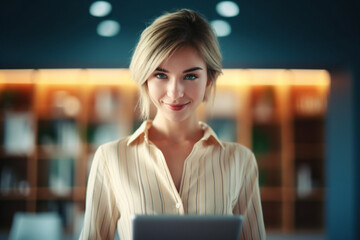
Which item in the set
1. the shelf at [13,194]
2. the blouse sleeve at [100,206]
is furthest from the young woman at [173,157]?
the shelf at [13,194]

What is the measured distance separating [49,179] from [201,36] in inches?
185

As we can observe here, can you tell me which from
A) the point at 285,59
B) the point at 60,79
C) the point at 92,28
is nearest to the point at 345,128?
the point at 285,59

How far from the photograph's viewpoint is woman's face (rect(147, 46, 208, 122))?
54.7 inches

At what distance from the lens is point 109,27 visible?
3.22m

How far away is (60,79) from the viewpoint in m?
5.71

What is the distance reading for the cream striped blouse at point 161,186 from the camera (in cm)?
145

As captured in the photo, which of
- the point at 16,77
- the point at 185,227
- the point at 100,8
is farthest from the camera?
the point at 16,77

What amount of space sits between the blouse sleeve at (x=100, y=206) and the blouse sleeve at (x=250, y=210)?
474 mm

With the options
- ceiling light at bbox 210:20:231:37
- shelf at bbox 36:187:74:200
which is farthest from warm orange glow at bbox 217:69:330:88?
shelf at bbox 36:187:74:200

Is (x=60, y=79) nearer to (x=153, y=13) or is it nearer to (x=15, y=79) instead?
(x=15, y=79)

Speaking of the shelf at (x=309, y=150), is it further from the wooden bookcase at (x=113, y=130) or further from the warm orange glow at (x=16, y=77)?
the warm orange glow at (x=16, y=77)

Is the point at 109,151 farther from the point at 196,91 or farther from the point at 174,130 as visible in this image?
the point at 196,91

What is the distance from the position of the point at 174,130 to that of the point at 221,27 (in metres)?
1.85

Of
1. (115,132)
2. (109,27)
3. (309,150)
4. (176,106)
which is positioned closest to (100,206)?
(176,106)
